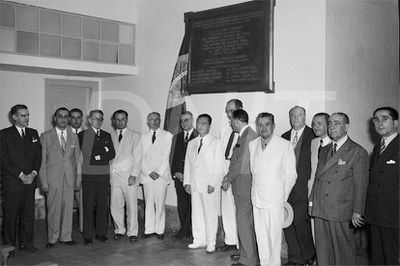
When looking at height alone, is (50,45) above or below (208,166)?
above

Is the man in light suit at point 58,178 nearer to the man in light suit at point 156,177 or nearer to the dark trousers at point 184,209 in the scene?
the man in light suit at point 156,177

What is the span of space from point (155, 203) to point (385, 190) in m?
2.99

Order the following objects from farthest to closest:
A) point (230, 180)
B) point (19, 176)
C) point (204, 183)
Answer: point (204, 183)
point (19, 176)
point (230, 180)

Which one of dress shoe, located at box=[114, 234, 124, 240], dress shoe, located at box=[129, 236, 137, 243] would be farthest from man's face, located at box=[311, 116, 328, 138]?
dress shoe, located at box=[114, 234, 124, 240]

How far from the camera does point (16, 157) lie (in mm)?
4910

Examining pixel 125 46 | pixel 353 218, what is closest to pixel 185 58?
pixel 125 46

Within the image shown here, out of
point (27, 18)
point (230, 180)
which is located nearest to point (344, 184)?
point (230, 180)

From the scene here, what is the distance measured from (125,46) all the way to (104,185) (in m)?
2.42

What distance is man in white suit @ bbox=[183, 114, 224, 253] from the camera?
5.04 meters

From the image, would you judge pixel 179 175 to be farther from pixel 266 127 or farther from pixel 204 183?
pixel 266 127

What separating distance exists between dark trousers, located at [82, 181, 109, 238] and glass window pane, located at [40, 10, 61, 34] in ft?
7.28

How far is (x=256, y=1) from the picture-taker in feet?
17.1

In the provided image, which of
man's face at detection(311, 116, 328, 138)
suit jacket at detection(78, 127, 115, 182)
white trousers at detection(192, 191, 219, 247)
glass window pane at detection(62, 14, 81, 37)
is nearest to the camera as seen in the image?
man's face at detection(311, 116, 328, 138)

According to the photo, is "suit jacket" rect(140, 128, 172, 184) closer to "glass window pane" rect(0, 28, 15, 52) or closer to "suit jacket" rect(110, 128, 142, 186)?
"suit jacket" rect(110, 128, 142, 186)
